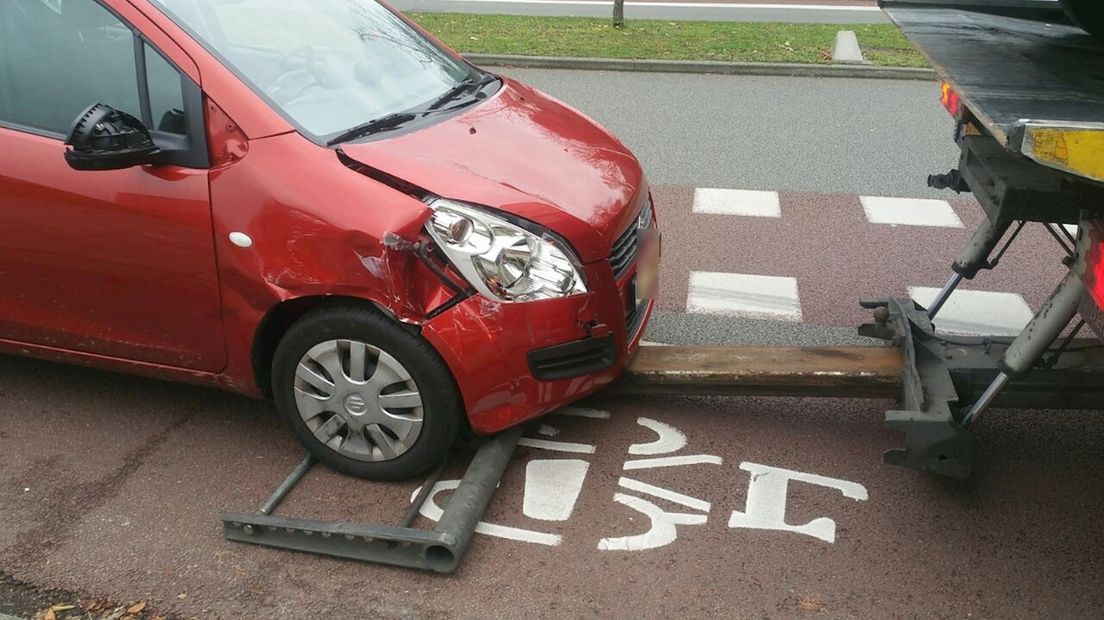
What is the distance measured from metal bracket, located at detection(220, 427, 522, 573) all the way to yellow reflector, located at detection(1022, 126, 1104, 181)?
1.98 m

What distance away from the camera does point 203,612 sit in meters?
3.16

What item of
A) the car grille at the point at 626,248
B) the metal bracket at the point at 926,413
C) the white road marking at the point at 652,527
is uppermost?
the car grille at the point at 626,248

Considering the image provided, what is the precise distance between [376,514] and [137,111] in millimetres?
1664

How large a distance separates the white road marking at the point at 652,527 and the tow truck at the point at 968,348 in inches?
17.6

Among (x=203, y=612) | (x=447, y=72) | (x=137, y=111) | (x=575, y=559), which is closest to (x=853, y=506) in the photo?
(x=575, y=559)

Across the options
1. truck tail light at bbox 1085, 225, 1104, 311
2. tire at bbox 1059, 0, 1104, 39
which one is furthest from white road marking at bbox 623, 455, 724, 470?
tire at bbox 1059, 0, 1104, 39

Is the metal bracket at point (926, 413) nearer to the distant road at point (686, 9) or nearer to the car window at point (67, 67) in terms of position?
the car window at point (67, 67)

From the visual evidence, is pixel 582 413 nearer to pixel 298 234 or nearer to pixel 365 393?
pixel 365 393

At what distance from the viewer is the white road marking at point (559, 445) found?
400cm

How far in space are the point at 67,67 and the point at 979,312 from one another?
170 inches

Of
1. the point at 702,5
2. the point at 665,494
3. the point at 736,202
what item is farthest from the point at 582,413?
the point at 702,5

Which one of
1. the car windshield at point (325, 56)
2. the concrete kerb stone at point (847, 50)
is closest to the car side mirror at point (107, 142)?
the car windshield at point (325, 56)

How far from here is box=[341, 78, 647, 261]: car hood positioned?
352 centimetres

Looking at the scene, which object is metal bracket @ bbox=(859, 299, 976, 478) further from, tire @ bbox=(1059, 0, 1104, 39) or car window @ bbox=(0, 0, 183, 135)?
car window @ bbox=(0, 0, 183, 135)
